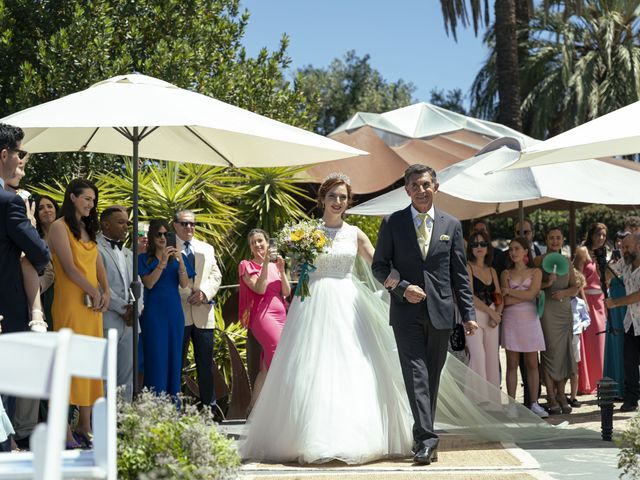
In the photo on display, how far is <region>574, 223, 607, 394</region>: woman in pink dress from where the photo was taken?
12617mm

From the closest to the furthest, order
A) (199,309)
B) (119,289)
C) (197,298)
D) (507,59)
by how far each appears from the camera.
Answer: (119,289)
(197,298)
(199,309)
(507,59)

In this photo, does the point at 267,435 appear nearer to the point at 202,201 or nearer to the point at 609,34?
the point at 202,201

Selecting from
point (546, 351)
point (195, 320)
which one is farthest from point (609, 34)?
point (195, 320)

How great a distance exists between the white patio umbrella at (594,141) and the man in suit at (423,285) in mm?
1207

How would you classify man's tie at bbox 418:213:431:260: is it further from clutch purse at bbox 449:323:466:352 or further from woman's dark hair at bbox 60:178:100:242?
woman's dark hair at bbox 60:178:100:242

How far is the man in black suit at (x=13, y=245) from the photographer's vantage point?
21.6ft

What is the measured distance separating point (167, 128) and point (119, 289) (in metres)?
1.58

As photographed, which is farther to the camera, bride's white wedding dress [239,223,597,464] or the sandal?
the sandal

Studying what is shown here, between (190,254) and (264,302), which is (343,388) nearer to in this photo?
(264,302)

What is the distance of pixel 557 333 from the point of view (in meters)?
11.2

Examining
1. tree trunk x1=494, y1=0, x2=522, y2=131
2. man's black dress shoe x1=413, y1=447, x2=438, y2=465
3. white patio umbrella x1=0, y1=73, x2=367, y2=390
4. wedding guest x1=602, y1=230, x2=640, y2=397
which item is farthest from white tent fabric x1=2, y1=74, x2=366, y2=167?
tree trunk x1=494, y1=0, x2=522, y2=131

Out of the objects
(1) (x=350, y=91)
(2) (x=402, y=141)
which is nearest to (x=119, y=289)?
(2) (x=402, y=141)

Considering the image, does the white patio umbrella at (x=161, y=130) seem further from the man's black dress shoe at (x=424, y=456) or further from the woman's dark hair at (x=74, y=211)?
the man's black dress shoe at (x=424, y=456)

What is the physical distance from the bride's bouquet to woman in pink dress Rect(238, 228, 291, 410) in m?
1.47
